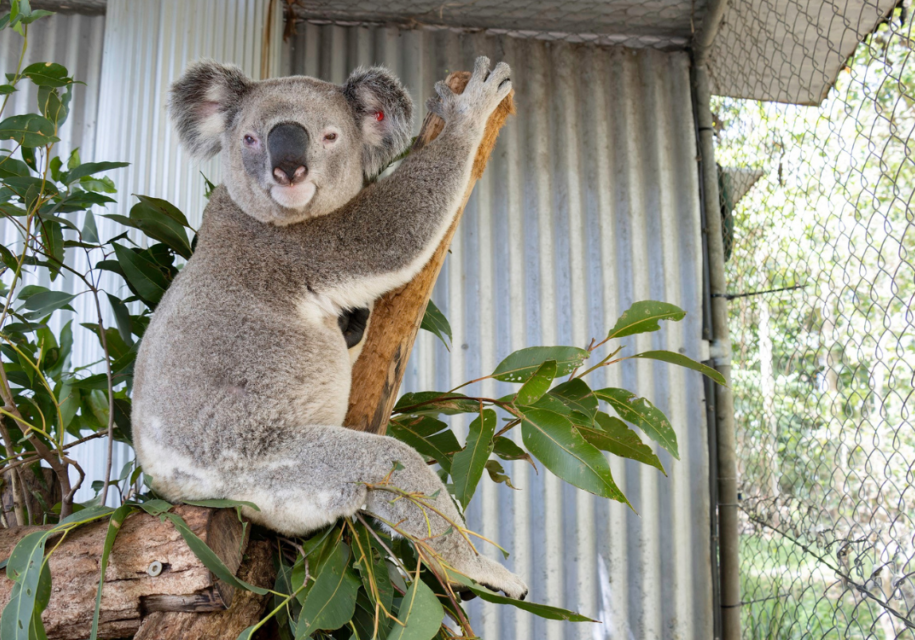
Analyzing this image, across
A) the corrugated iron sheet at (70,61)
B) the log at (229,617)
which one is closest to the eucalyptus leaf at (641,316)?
the log at (229,617)

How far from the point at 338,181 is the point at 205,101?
51 centimetres

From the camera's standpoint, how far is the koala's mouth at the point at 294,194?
1571mm

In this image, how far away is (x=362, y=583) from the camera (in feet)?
4.44

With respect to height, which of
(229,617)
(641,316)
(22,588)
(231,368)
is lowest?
(229,617)

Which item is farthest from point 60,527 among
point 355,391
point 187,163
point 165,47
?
point 165,47

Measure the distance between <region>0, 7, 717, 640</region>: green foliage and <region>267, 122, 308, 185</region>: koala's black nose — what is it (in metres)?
0.43

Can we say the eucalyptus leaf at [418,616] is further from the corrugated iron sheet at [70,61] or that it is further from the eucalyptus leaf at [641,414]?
the corrugated iron sheet at [70,61]

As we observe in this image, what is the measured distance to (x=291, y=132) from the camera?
159cm

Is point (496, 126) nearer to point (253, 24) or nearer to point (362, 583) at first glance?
point (362, 583)

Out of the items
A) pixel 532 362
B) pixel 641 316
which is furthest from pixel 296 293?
pixel 641 316

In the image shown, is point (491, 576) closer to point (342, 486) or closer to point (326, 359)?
point (342, 486)

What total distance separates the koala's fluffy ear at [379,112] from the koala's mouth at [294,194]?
0.33 m

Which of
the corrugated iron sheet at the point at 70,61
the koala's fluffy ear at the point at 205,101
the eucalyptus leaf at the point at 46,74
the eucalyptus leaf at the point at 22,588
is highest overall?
the corrugated iron sheet at the point at 70,61

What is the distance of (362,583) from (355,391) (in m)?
0.48
